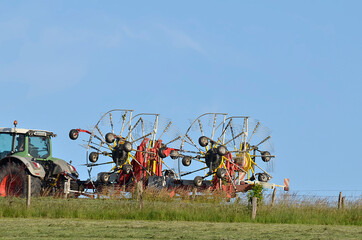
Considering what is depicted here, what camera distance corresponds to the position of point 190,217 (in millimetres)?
20203

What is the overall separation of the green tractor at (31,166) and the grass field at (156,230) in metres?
4.87

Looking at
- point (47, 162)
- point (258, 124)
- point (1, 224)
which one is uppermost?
point (258, 124)

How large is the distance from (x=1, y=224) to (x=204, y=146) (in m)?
12.5

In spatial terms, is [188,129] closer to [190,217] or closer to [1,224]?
[190,217]

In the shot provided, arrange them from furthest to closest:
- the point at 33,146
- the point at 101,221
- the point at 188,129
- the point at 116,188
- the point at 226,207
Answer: the point at 188,129, the point at 116,188, the point at 33,146, the point at 226,207, the point at 101,221

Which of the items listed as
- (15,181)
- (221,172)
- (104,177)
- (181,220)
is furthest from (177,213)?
(104,177)

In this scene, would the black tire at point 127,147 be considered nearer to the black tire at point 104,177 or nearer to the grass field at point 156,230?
the black tire at point 104,177

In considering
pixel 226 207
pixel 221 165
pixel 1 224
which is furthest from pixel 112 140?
pixel 1 224

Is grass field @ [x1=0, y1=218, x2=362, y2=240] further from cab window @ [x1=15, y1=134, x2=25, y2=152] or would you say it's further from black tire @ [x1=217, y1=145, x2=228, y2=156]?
black tire @ [x1=217, y1=145, x2=228, y2=156]

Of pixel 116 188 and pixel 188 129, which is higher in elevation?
pixel 188 129

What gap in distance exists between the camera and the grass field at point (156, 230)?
15492 mm

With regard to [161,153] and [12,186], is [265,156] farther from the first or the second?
[12,186]

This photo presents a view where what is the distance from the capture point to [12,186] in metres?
24.9

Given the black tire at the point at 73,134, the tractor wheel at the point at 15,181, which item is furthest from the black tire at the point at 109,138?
the tractor wheel at the point at 15,181
